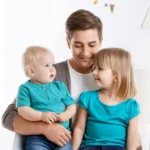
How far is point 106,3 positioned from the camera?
262cm

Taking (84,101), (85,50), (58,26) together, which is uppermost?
(85,50)

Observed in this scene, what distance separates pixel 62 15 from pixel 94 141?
1.40 metres

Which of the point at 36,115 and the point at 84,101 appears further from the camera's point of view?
the point at 84,101

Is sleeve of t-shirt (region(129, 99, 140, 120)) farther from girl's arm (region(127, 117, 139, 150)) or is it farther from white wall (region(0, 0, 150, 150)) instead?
white wall (region(0, 0, 150, 150))

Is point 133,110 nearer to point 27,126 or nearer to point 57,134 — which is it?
point 57,134

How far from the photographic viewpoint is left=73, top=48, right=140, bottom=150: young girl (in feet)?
4.84

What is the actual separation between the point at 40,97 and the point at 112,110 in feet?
1.04

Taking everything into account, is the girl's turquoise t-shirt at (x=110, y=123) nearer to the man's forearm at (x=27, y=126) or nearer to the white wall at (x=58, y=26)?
the man's forearm at (x=27, y=126)

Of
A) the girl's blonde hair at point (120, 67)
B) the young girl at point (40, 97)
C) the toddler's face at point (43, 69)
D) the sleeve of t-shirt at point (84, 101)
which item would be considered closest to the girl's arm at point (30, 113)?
the young girl at point (40, 97)

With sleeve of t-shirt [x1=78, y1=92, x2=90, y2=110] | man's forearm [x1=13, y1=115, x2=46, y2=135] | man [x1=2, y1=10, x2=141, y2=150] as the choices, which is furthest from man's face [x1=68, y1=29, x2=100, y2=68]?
man's forearm [x1=13, y1=115, x2=46, y2=135]

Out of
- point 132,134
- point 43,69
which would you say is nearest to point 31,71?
point 43,69

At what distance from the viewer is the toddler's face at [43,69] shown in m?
1.41

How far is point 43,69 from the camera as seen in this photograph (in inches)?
55.4

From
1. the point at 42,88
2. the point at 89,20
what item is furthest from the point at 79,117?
the point at 89,20
